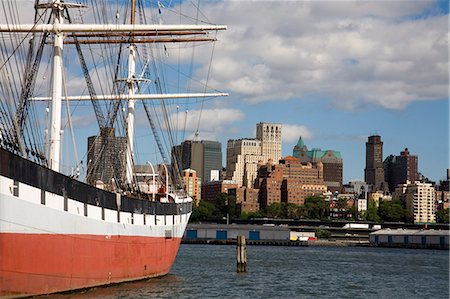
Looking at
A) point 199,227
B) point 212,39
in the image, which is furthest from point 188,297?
point 199,227

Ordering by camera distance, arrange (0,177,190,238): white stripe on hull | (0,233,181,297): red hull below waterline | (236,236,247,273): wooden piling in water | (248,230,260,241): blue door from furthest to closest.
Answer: (248,230,260,241): blue door < (236,236,247,273): wooden piling in water < (0,233,181,297): red hull below waterline < (0,177,190,238): white stripe on hull

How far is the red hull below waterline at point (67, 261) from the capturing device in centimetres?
2666

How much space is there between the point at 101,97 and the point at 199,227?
104935mm

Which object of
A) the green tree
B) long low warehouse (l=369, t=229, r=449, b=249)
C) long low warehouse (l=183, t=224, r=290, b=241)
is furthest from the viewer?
the green tree

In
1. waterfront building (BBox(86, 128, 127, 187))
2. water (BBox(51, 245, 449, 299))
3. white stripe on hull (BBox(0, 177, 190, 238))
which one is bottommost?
water (BBox(51, 245, 449, 299))

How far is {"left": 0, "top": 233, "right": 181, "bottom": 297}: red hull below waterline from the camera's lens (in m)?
26.7

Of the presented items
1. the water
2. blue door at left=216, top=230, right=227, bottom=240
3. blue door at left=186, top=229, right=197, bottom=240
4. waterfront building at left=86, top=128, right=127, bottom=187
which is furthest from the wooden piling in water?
blue door at left=186, top=229, right=197, bottom=240

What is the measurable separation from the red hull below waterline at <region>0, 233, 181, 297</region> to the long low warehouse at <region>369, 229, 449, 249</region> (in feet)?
369

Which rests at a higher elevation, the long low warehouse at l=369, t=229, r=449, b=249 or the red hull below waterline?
the red hull below waterline

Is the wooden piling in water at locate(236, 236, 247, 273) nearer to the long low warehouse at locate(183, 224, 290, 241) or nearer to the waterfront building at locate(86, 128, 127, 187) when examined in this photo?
the waterfront building at locate(86, 128, 127, 187)

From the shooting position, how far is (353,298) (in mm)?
40906

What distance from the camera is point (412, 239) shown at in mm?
152625

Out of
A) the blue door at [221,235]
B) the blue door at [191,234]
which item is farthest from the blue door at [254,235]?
the blue door at [191,234]

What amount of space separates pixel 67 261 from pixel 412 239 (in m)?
129
